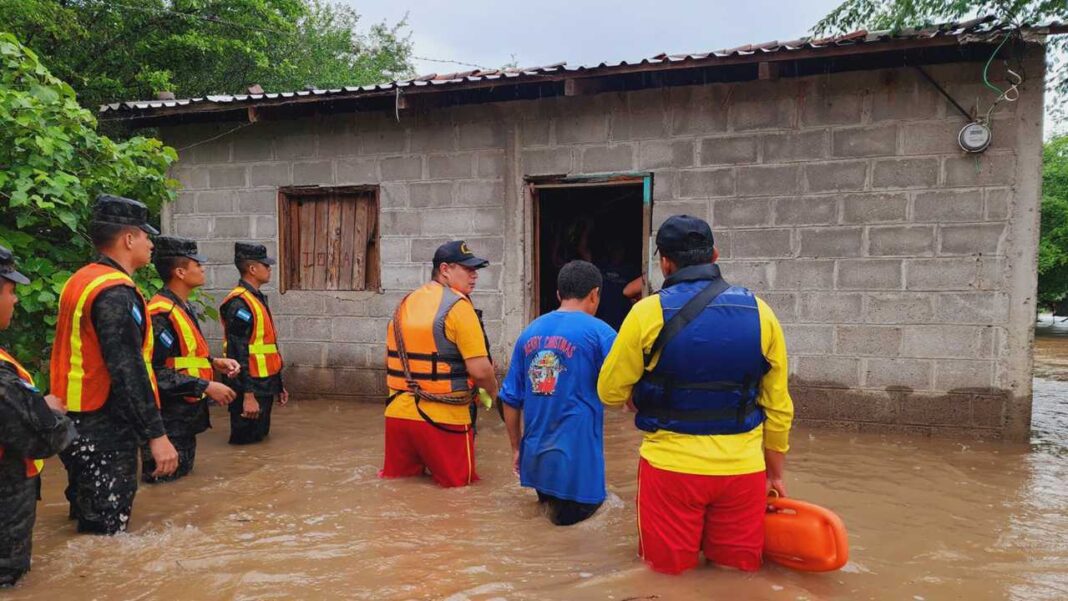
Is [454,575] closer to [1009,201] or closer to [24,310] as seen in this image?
[24,310]

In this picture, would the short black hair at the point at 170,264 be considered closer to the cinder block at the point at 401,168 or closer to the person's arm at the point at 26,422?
the person's arm at the point at 26,422

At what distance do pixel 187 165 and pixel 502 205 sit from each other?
3.80 metres

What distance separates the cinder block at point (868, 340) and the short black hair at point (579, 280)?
3.28 m

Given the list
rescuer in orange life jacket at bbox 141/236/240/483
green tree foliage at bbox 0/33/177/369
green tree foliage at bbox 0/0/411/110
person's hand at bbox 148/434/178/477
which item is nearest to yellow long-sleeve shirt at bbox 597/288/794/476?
person's hand at bbox 148/434/178/477

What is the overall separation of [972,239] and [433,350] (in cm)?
445

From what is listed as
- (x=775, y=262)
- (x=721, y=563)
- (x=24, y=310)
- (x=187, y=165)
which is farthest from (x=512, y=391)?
(x=187, y=165)

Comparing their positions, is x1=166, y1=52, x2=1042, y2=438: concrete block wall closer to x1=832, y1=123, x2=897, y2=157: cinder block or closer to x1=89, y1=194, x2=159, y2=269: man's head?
x1=832, y1=123, x2=897, y2=157: cinder block

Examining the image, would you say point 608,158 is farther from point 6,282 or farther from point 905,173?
point 6,282

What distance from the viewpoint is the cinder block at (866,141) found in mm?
5723

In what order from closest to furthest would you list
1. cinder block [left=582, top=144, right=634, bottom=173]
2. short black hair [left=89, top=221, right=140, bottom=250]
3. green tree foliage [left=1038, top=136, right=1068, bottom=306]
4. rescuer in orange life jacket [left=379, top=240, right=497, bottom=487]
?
short black hair [left=89, top=221, right=140, bottom=250] → rescuer in orange life jacket [left=379, top=240, right=497, bottom=487] → cinder block [left=582, top=144, right=634, bottom=173] → green tree foliage [left=1038, top=136, right=1068, bottom=306]

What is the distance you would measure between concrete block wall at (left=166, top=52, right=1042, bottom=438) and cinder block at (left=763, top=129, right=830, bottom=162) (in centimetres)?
1

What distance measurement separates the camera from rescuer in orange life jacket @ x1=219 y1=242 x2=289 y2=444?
549 centimetres

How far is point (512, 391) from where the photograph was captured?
12.4 ft

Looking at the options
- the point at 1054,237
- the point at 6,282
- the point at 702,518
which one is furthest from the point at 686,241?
the point at 1054,237
